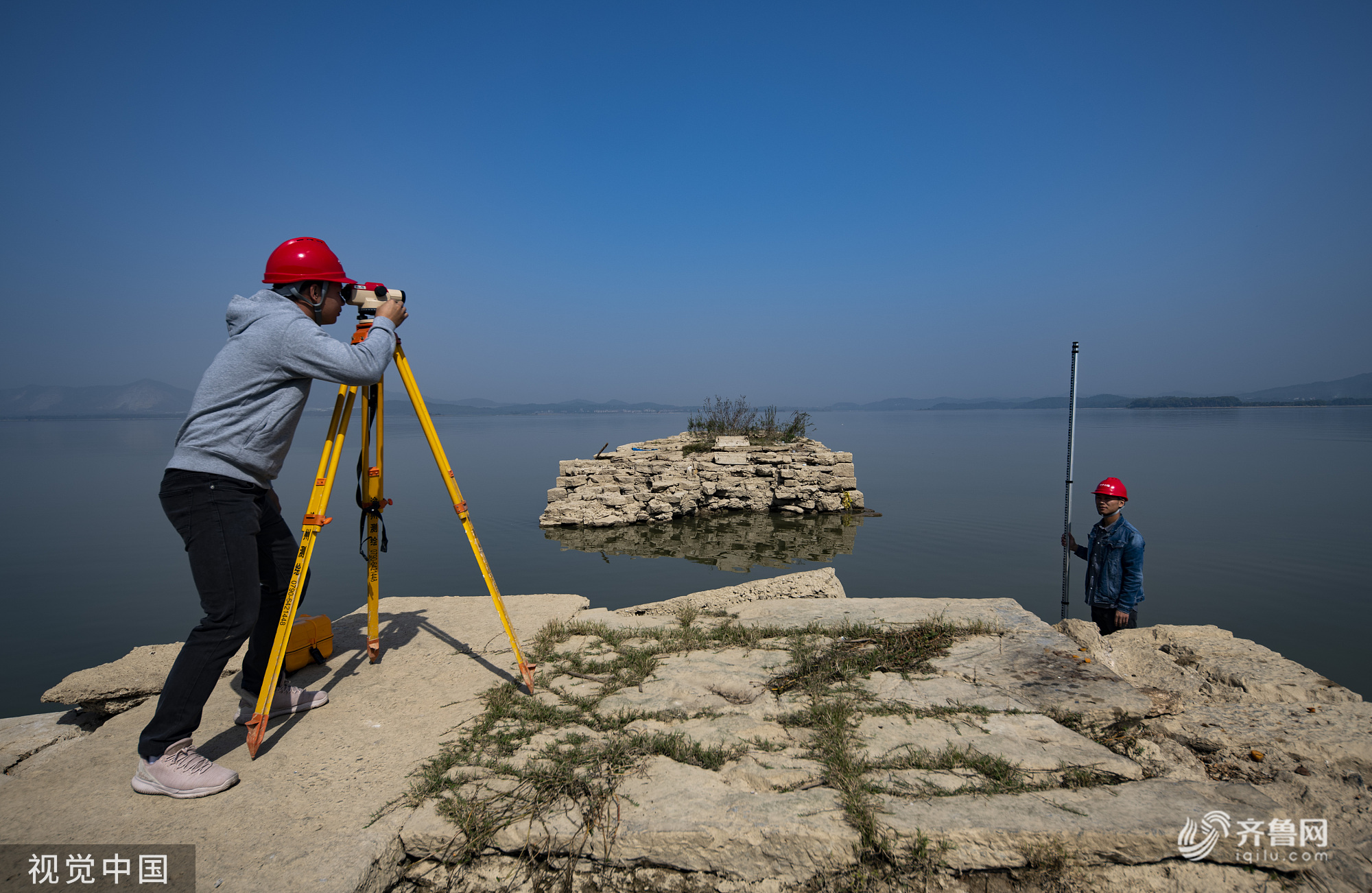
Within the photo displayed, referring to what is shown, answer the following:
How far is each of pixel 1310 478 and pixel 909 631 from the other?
59.6 feet

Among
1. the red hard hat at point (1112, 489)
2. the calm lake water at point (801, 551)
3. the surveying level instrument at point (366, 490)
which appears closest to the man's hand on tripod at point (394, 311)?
the surveying level instrument at point (366, 490)

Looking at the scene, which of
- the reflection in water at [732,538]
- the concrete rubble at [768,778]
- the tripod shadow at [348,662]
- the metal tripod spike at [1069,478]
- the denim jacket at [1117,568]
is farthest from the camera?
the reflection in water at [732,538]

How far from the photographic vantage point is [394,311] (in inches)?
112

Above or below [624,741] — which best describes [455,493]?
above

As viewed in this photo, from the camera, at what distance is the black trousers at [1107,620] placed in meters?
4.67

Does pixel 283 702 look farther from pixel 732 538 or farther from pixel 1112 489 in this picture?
pixel 732 538

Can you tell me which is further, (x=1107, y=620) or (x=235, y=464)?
(x=1107, y=620)

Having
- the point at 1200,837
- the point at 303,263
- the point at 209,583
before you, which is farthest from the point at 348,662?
the point at 1200,837

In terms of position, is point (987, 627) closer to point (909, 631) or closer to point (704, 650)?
point (909, 631)

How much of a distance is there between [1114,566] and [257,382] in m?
5.57

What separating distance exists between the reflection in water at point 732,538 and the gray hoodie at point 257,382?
21.4 ft

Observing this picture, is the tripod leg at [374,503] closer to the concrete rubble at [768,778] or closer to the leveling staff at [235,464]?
the concrete rubble at [768,778]

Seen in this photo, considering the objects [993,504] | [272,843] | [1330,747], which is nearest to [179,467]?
[272,843]

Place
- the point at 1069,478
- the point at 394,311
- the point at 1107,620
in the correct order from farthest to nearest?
the point at 1069,478 < the point at 1107,620 < the point at 394,311
